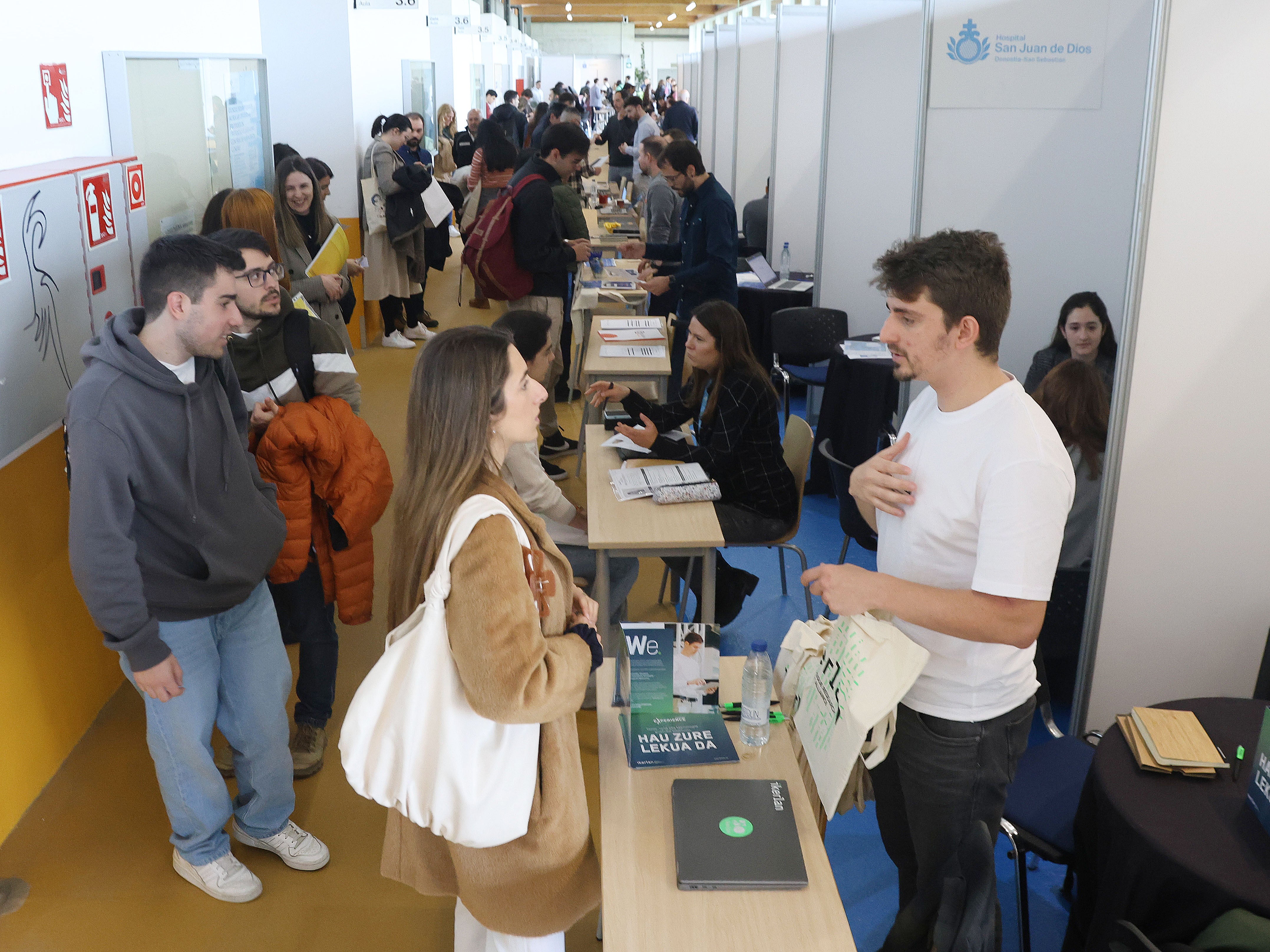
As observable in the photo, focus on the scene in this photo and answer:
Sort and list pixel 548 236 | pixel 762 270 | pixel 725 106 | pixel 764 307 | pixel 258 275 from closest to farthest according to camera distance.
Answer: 1. pixel 258 275
2. pixel 548 236
3. pixel 764 307
4. pixel 762 270
5. pixel 725 106

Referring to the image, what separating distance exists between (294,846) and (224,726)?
0.41 m

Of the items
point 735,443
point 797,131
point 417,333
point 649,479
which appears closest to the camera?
point 649,479

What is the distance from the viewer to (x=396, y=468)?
5391 mm

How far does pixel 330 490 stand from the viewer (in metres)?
2.82

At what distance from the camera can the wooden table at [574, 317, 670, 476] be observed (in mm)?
4645

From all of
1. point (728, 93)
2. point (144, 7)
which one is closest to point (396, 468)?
point (144, 7)

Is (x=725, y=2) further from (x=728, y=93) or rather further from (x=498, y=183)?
(x=498, y=183)

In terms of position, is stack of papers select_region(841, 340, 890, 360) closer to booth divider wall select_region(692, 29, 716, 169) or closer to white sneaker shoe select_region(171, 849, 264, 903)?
white sneaker shoe select_region(171, 849, 264, 903)

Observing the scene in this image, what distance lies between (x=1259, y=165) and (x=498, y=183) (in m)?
5.29

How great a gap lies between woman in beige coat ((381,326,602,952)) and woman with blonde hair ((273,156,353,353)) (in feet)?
9.47

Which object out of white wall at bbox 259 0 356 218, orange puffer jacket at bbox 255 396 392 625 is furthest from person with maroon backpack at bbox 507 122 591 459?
orange puffer jacket at bbox 255 396 392 625

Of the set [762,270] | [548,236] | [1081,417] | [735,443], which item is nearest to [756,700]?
[735,443]

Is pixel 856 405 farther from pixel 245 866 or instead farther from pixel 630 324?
pixel 245 866

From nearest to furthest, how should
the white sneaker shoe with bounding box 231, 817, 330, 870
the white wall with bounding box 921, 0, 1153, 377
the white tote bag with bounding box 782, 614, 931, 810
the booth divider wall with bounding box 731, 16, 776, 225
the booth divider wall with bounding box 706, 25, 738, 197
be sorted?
the white tote bag with bounding box 782, 614, 931, 810, the white sneaker shoe with bounding box 231, 817, 330, 870, the white wall with bounding box 921, 0, 1153, 377, the booth divider wall with bounding box 731, 16, 776, 225, the booth divider wall with bounding box 706, 25, 738, 197
